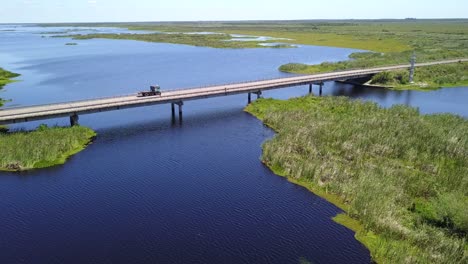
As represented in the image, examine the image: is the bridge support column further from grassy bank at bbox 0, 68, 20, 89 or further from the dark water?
grassy bank at bbox 0, 68, 20, 89

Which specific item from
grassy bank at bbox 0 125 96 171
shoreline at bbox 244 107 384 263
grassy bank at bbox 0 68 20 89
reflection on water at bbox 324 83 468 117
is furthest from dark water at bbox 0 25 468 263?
grassy bank at bbox 0 68 20 89

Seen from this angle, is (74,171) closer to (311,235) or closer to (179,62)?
(311,235)

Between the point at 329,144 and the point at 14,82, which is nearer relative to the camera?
the point at 329,144

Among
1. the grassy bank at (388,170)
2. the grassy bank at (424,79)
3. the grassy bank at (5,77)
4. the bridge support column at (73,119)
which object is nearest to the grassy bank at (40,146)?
the bridge support column at (73,119)

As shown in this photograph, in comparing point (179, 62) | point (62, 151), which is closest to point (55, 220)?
point (62, 151)

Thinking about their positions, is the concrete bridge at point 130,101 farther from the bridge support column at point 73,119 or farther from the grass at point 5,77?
the grass at point 5,77
